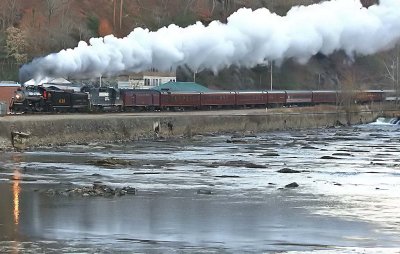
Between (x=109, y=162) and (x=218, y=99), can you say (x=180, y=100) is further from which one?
(x=109, y=162)

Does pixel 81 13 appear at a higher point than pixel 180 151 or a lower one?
higher

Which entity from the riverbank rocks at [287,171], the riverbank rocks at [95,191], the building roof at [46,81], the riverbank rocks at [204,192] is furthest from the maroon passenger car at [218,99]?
the riverbank rocks at [95,191]

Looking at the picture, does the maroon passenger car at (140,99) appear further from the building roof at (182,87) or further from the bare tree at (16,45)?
the bare tree at (16,45)

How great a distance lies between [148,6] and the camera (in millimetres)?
161375

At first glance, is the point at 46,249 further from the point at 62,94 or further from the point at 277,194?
the point at 62,94

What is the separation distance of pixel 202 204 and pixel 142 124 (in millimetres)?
43927

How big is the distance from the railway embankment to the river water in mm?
3429

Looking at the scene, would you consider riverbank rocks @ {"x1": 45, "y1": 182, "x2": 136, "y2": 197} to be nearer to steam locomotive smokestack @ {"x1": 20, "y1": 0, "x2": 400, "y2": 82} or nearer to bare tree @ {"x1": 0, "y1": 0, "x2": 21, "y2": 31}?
steam locomotive smokestack @ {"x1": 20, "y1": 0, "x2": 400, "y2": 82}

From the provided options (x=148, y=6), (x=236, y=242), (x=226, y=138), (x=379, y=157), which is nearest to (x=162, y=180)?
(x=236, y=242)

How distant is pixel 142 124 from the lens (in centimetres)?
7725

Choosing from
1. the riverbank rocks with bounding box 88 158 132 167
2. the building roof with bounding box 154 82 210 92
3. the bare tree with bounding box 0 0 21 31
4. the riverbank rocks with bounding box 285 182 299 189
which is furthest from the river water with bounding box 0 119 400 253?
the bare tree with bounding box 0 0 21 31

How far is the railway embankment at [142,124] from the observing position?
63000 millimetres

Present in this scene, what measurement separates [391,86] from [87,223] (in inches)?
4817

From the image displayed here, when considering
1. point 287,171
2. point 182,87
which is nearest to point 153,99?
point 182,87
